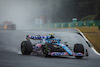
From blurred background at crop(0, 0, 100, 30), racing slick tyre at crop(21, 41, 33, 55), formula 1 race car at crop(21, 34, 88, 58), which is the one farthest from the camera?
blurred background at crop(0, 0, 100, 30)

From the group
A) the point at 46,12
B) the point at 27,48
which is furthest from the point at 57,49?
the point at 46,12

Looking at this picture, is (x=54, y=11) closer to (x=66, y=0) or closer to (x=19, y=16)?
(x=66, y=0)

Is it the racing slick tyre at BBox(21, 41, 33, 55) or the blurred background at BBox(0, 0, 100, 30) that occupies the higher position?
the blurred background at BBox(0, 0, 100, 30)

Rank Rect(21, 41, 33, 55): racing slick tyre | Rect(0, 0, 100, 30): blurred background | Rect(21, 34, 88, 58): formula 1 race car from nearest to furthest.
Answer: Rect(21, 34, 88, 58): formula 1 race car, Rect(21, 41, 33, 55): racing slick tyre, Rect(0, 0, 100, 30): blurred background

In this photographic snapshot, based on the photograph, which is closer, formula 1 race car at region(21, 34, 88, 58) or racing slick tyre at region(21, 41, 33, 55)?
formula 1 race car at region(21, 34, 88, 58)

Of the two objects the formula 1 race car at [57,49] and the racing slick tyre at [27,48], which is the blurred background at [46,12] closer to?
the racing slick tyre at [27,48]

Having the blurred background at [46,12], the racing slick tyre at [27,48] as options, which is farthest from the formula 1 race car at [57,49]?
the blurred background at [46,12]

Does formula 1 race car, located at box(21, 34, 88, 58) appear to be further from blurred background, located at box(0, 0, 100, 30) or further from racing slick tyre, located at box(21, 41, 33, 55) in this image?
blurred background, located at box(0, 0, 100, 30)

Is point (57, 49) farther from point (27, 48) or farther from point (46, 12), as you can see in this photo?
point (46, 12)

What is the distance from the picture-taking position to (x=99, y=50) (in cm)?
2297

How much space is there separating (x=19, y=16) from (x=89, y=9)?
2722 centimetres

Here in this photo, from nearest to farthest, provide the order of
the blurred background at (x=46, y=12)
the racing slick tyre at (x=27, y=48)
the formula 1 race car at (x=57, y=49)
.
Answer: the formula 1 race car at (x=57, y=49), the racing slick tyre at (x=27, y=48), the blurred background at (x=46, y=12)

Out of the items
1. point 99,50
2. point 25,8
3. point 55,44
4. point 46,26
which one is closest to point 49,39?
point 55,44

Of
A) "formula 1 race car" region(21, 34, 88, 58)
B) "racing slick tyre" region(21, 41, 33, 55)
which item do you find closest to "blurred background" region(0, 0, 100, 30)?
"racing slick tyre" region(21, 41, 33, 55)
